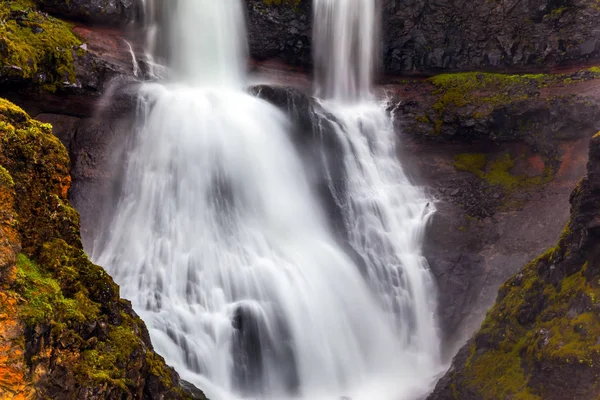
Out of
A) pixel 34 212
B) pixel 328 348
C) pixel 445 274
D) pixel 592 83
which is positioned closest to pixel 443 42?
pixel 592 83

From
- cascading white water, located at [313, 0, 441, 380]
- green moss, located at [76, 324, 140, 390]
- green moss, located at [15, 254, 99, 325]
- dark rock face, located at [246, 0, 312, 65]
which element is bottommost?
green moss, located at [76, 324, 140, 390]

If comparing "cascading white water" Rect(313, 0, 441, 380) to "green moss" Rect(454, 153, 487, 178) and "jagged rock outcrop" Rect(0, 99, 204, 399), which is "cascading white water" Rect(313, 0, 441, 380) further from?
"jagged rock outcrop" Rect(0, 99, 204, 399)

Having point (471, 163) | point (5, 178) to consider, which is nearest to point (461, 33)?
point (471, 163)

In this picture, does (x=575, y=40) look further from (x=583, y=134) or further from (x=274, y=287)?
(x=274, y=287)

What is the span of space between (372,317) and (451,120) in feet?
37.4

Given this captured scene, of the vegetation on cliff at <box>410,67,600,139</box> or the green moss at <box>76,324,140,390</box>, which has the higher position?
the vegetation on cliff at <box>410,67,600,139</box>

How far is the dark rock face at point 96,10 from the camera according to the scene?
893 inches

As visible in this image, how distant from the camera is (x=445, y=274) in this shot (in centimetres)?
1839

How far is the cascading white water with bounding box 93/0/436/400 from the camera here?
1326cm

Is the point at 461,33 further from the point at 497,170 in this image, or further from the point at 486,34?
the point at 497,170

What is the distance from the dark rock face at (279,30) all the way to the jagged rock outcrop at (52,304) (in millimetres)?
20016

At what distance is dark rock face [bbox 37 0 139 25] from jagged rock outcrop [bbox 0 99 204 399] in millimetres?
16658

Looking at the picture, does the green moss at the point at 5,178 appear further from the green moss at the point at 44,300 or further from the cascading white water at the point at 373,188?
the cascading white water at the point at 373,188

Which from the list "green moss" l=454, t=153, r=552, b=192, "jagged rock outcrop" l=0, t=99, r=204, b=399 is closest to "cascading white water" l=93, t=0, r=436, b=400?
"jagged rock outcrop" l=0, t=99, r=204, b=399
